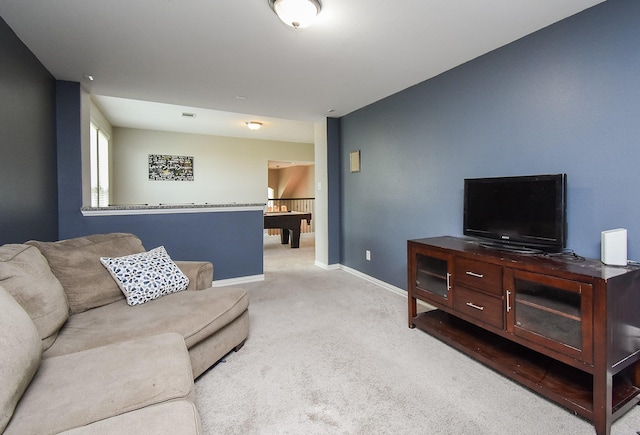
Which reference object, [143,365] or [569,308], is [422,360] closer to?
[569,308]

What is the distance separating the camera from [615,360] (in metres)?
1.55

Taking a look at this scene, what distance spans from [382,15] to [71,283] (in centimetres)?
258

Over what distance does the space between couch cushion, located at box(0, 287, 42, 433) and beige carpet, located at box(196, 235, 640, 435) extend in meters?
0.83

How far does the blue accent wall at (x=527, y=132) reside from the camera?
1.87 m

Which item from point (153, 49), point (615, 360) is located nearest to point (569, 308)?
point (615, 360)

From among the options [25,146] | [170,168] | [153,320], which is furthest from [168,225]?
[170,168]

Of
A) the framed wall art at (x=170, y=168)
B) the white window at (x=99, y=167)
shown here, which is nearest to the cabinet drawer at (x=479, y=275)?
the white window at (x=99, y=167)

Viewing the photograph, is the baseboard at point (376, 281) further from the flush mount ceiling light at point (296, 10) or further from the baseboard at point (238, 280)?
the flush mount ceiling light at point (296, 10)

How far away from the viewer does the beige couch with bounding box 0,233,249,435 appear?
103 cm

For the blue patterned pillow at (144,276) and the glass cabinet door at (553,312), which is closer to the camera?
the glass cabinet door at (553,312)

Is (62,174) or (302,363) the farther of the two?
(62,174)

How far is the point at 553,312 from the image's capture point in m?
1.72

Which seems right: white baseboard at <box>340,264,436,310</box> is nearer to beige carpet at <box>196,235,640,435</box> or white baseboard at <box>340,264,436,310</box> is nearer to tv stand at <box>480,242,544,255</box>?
beige carpet at <box>196,235,640,435</box>

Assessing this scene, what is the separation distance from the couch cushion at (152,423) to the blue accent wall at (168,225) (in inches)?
117
